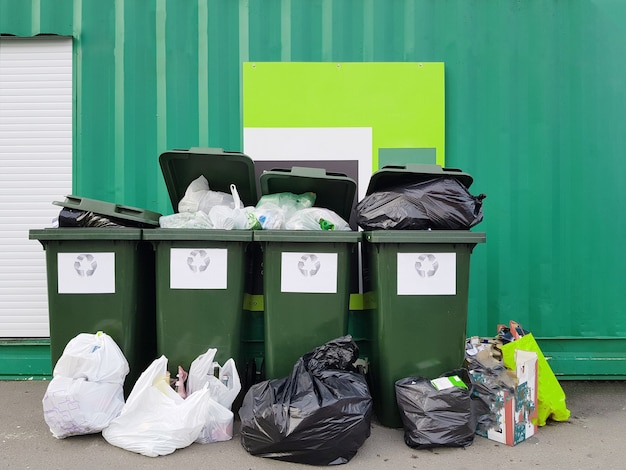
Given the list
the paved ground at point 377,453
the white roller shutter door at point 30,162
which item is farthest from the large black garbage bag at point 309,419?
the white roller shutter door at point 30,162

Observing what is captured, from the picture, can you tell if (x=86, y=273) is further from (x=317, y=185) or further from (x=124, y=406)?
(x=317, y=185)

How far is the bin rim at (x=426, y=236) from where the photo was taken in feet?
9.44

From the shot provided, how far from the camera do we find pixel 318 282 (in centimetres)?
297

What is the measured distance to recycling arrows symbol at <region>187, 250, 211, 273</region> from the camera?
2.97 meters

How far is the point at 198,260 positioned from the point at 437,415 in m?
1.71

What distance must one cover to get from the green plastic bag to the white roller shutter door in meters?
3.72

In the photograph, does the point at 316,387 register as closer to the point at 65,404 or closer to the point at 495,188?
the point at 65,404

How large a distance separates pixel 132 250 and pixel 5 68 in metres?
2.39

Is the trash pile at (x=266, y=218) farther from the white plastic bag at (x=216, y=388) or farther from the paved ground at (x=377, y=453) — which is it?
the paved ground at (x=377, y=453)

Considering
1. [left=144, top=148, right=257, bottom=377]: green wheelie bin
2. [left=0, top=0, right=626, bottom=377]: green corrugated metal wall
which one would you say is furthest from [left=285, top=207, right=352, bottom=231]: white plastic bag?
[left=0, top=0, right=626, bottom=377]: green corrugated metal wall

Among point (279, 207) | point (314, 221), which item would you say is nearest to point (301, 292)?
point (314, 221)

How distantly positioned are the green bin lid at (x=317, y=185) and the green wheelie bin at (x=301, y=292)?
1.65ft

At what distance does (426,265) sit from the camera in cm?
292

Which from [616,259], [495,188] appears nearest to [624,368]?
[616,259]
